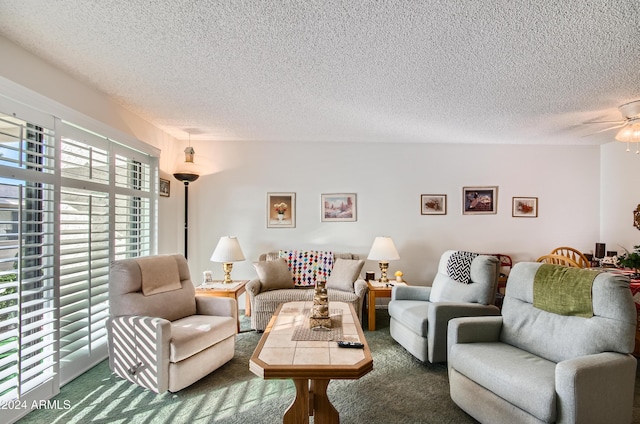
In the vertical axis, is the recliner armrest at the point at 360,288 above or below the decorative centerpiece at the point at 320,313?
below

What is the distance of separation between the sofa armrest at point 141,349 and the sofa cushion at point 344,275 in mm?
2023

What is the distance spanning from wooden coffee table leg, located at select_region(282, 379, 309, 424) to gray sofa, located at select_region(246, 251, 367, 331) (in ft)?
5.77

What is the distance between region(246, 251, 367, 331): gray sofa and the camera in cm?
356

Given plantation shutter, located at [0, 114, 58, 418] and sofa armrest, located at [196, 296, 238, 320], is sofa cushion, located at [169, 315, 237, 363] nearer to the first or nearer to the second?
sofa armrest, located at [196, 296, 238, 320]

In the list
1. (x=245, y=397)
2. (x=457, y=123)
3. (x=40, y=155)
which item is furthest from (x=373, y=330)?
(x=40, y=155)

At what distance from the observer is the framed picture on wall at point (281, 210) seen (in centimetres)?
457

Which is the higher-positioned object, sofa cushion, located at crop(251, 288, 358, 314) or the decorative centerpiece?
the decorative centerpiece

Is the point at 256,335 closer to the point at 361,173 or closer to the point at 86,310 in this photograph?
the point at 86,310

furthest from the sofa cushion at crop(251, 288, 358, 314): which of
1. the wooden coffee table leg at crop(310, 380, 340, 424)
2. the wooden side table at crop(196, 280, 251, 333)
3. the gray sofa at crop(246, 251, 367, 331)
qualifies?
the wooden coffee table leg at crop(310, 380, 340, 424)

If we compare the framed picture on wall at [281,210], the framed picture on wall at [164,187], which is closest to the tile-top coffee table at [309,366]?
the framed picture on wall at [281,210]

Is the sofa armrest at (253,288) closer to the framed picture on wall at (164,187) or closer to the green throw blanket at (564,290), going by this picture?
the framed picture on wall at (164,187)

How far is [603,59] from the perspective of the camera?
2188 mm

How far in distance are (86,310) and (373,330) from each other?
284 cm

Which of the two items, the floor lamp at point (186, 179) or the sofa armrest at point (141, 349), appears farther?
the floor lamp at point (186, 179)
